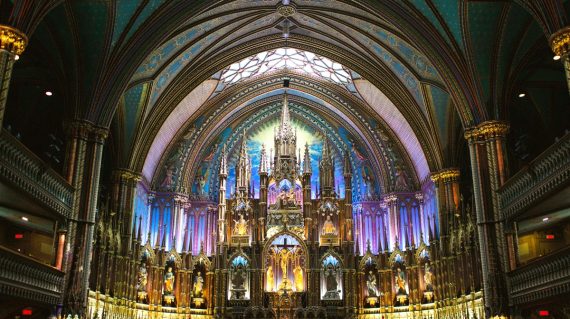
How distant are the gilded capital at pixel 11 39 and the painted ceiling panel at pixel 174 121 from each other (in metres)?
12.8

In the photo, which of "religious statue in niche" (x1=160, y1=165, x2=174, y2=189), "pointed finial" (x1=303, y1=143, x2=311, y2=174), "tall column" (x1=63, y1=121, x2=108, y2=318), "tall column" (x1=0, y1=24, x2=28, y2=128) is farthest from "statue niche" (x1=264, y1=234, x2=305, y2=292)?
"tall column" (x1=0, y1=24, x2=28, y2=128)

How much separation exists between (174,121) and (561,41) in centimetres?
1903

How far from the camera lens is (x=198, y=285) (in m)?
26.8

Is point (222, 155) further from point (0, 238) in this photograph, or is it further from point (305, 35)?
point (0, 238)

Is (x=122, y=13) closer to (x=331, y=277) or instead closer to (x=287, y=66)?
(x=287, y=66)

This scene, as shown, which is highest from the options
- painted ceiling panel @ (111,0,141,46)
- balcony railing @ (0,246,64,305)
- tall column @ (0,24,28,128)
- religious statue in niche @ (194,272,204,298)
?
A: painted ceiling panel @ (111,0,141,46)

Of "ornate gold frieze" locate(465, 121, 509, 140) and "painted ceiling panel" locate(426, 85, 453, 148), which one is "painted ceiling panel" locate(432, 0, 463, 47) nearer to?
"ornate gold frieze" locate(465, 121, 509, 140)

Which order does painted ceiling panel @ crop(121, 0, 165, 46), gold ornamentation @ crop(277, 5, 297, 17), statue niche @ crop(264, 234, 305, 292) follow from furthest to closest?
statue niche @ crop(264, 234, 305, 292) < gold ornamentation @ crop(277, 5, 297, 17) < painted ceiling panel @ crop(121, 0, 165, 46)

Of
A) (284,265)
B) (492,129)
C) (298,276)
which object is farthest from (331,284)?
(492,129)

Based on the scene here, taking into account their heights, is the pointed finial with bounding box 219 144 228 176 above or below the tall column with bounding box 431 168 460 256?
above

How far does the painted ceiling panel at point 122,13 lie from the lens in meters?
18.8

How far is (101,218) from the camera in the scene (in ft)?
69.8

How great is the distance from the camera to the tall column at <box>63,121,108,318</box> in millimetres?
17375

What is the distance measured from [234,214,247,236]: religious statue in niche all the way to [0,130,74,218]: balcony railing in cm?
1099
